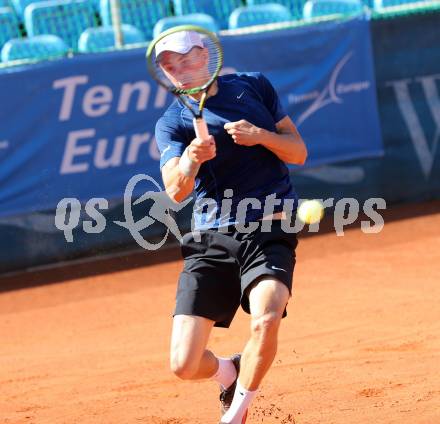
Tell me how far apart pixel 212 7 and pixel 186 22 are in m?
1.01

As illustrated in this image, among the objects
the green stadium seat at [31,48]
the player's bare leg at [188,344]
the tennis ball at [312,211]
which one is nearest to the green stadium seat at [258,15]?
the green stadium seat at [31,48]

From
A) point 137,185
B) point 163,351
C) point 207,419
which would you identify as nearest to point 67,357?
point 163,351

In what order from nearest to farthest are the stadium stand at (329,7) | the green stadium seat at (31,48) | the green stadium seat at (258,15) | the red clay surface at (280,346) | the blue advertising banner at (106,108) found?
→ the red clay surface at (280,346), the blue advertising banner at (106,108), the green stadium seat at (31,48), the green stadium seat at (258,15), the stadium stand at (329,7)

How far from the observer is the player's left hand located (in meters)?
4.20

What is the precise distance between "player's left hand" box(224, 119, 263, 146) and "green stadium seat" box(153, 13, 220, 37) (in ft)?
19.6

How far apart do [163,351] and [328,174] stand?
4.31 meters

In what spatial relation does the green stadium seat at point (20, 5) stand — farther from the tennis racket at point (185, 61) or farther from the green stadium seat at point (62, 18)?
the tennis racket at point (185, 61)

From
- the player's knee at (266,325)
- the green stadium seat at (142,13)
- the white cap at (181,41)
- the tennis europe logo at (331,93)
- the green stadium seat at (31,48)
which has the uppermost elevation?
the white cap at (181,41)

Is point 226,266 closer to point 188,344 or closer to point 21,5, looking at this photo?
point 188,344

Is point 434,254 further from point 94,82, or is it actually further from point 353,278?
point 94,82

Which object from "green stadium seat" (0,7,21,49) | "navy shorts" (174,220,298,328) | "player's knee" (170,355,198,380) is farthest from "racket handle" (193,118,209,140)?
"green stadium seat" (0,7,21,49)

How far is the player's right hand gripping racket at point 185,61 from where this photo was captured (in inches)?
166

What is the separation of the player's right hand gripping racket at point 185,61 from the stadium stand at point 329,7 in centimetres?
680

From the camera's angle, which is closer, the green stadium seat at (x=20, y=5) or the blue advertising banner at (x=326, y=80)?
the blue advertising banner at (x=326, y=80)
